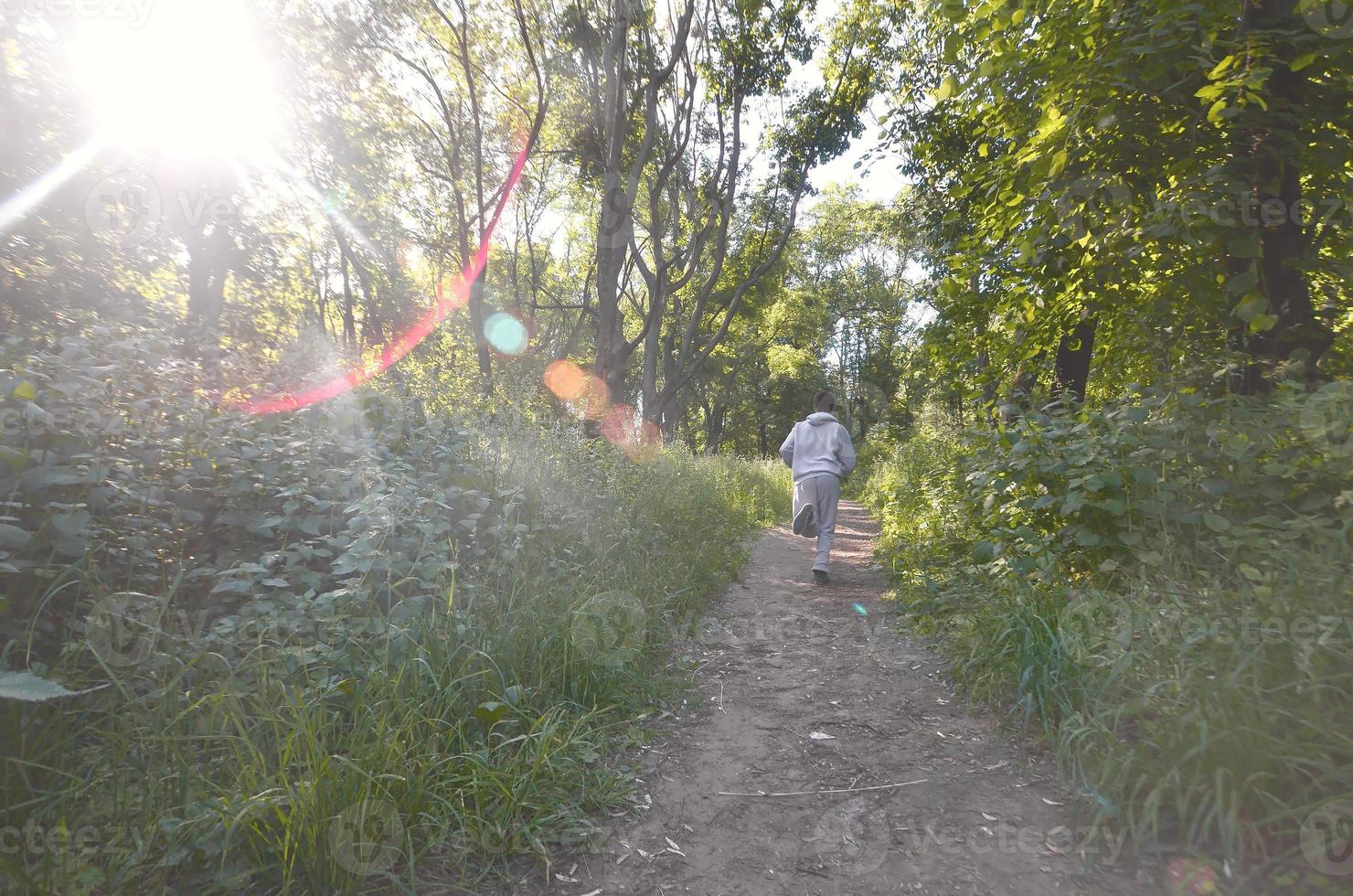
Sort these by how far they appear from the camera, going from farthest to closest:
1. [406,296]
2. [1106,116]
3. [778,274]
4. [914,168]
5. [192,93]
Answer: [778,274] < [406,296] < [914,168] < [192,93] < [1106,116]

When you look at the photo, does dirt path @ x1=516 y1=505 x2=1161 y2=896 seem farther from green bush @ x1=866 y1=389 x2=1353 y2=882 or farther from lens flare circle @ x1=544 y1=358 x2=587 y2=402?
lens flare circle @ x1=544 y1=358 x2=587 y2=402

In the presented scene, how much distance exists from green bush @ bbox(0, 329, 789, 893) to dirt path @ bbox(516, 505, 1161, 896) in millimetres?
301

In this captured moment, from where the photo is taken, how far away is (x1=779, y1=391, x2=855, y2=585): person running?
689cm

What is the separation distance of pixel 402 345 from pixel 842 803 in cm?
2047

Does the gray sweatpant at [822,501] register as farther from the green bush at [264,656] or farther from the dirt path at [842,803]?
the green bush at [264,656]

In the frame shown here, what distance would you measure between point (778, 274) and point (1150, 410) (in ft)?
56.6

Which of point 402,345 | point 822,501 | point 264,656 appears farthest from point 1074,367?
point 402,345

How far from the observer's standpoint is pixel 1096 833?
2062 mm

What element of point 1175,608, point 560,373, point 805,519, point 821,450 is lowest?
point 805,519

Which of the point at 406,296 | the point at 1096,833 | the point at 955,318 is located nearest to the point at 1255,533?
the point at 1096,833

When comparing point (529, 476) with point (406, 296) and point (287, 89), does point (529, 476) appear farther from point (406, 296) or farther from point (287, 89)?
point (406, 296)

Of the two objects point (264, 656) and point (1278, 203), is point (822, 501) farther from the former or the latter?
point (264, 656)

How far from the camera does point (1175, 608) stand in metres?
2.68

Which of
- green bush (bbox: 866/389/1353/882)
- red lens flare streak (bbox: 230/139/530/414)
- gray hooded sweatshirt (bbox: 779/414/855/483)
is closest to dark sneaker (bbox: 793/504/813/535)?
gray hooded sweatshirt (bbox: 779/414/855/483)
